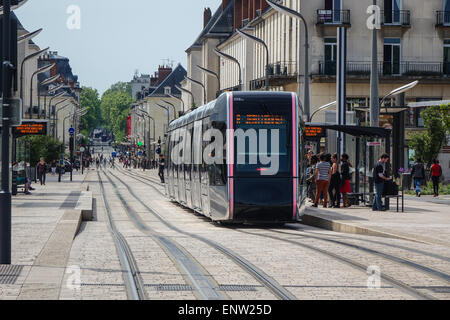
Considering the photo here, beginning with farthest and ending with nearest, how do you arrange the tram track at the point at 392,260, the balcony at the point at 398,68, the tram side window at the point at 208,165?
the balcony at the point at 398,68
the tram side window at the point at 208,165
the tram track at the point at 392,260

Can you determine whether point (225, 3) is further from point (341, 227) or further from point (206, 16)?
point (341, 227)

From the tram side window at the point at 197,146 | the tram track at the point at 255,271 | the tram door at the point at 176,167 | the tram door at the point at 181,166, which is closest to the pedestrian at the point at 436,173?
the tram door at the point at 176,167

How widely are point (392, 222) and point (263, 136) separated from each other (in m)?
3.64

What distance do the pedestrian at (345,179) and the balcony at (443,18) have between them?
32095 millimetres

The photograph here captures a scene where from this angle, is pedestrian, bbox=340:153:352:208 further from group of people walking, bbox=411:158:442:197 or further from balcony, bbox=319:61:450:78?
balcony, bbox=319:61:450:78

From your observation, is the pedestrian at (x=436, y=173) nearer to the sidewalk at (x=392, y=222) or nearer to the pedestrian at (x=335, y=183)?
the sidewalk at (x=392, y=222)

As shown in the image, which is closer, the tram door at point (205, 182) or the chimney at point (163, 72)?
the tram door at point (205, 182)

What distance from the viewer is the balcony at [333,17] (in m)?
55.7

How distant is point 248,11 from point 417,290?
67.2m

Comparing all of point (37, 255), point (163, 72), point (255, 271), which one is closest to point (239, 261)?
point (255, 271)

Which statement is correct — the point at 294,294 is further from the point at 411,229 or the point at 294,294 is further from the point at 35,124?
the point at 35,124

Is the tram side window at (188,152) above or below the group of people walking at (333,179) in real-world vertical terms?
above

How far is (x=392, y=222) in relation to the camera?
20969 millimetres
